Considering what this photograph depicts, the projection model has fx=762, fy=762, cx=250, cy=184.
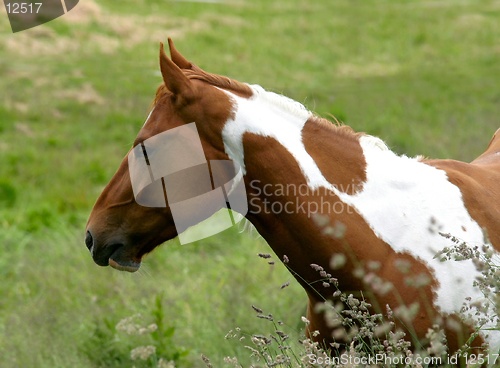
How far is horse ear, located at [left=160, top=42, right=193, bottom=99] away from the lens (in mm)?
3092

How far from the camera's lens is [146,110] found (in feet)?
25.4

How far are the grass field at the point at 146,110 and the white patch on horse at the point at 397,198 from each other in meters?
0.47

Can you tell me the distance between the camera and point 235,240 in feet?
26.5

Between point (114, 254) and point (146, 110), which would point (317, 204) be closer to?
point (114, 254)

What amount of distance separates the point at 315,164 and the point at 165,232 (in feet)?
2.38

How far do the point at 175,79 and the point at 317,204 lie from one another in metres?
0.78

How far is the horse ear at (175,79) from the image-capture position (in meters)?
3.09

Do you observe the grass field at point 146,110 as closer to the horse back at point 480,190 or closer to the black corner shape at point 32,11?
the black corner shape at point 32,11

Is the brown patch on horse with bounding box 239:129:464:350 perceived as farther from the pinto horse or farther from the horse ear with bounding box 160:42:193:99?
the horse ear with bounding box 160:42:193:99

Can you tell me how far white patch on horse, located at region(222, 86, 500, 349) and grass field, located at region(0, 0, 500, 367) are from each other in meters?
0.47

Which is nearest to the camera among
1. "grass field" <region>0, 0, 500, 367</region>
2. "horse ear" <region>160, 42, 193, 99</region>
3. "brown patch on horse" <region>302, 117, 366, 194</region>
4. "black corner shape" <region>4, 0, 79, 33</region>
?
"horse ear" <region>160, 42, 193, 99</region>

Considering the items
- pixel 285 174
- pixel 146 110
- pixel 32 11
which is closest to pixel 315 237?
pixel 285 174

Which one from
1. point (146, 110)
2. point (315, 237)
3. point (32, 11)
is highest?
point (315, 237)

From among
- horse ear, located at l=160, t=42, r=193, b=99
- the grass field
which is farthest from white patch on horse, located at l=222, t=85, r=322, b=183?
the grass field
